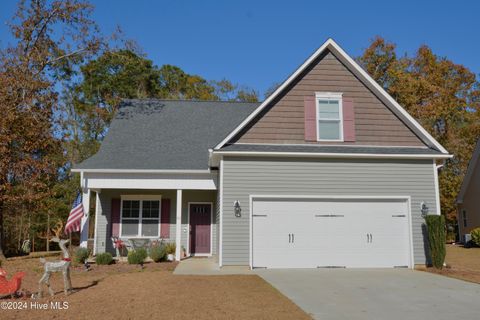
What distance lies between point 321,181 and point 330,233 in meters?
1.68

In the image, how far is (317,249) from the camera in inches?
556

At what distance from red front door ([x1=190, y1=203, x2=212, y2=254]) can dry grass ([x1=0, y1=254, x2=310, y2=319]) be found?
5.51 metres

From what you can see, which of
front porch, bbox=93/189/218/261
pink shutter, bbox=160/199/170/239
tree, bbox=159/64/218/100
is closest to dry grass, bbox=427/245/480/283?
front porch, bbox=93/189/218/261

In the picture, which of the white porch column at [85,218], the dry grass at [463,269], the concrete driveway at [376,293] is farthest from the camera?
the white porch column at [85,218]

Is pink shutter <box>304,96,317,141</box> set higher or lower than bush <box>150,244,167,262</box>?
higher

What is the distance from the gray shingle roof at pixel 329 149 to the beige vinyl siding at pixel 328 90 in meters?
0.23

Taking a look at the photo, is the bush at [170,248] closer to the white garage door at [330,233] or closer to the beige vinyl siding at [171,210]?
the beige vinyl siding at [171,210]

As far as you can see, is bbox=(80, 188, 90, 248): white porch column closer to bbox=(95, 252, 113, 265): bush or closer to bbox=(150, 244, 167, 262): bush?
bbox=(95, 252, 113, 265): bush

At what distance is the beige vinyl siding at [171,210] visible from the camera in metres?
17.9

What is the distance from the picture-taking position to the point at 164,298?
8.93 meters

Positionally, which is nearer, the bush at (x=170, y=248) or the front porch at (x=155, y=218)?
the bush at (x=170, y=248)

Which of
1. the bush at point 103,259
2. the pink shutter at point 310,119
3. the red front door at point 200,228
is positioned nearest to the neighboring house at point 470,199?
the pink shutter at point 310,119

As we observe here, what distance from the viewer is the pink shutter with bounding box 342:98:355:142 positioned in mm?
14875

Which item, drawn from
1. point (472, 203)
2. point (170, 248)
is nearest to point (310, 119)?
point (170, 248)
